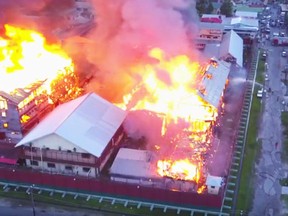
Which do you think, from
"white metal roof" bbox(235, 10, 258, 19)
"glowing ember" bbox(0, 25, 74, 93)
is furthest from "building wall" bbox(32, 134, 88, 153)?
"white metal roof" bbox(235, 10, 258, 19)

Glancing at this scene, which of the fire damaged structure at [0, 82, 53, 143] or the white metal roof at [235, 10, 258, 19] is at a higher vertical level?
the white metal roof at [235, 10, 258, 19]

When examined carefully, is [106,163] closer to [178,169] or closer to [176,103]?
[178,169]

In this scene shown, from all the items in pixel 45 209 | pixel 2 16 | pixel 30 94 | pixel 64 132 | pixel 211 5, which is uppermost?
pixel 211 5

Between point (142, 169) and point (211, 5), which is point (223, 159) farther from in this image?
point (211, 5)

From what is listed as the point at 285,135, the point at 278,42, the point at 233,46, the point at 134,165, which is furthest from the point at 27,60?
the point at 278,42

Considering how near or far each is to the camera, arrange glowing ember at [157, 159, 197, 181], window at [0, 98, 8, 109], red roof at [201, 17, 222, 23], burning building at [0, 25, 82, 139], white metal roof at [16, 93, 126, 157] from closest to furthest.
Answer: glowing ember at [157, 159, 197, 181] < white metal roof at [16, 93, 126, 157] < window at [0, 98, 8, 109] < burning building at [0, 25, 82, 139] < red roof at [201, 17, 222, 23]

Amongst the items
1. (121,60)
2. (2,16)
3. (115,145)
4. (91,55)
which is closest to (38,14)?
(2,16)

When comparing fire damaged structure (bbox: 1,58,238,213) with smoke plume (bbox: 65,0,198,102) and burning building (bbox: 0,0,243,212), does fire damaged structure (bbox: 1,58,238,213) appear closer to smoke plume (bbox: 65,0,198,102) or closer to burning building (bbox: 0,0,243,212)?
burning building (bbox: 0,0,243,212)
